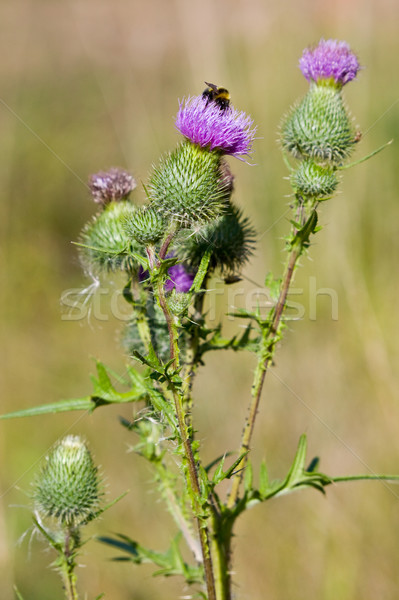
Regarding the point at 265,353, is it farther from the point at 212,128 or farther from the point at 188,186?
the point at 212,128

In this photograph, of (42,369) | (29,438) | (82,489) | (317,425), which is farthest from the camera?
(42,369)

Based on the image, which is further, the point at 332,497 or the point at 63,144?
the point at 63,144

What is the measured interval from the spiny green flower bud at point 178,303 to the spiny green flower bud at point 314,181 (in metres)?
1.02

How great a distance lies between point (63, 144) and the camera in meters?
10.4

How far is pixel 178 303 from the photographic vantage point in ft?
6.24

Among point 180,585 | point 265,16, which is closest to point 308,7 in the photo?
point 265,16

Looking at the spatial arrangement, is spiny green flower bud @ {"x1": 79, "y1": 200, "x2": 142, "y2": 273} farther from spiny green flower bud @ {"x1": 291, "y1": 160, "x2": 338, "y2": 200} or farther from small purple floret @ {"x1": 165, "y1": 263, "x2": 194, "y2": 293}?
spiny green flower bud @ {"x1": 291, "y1": 160, "x2": 338, "y2": 200}

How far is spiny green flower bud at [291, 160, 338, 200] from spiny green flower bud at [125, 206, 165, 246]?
0.79 meters

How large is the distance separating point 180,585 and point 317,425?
1922 mm

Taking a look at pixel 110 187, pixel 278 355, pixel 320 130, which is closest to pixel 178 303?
pixel 110 187

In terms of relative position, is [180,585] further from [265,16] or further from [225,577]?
[265,16]

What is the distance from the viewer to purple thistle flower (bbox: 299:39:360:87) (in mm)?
3094

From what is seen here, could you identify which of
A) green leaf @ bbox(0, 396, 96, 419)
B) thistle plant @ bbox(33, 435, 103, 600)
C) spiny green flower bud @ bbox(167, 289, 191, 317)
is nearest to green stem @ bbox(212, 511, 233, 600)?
thistle plant @ bbox(33, 435, 103, 600)

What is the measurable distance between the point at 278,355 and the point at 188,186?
3860 millimetres
